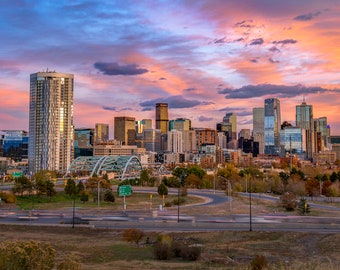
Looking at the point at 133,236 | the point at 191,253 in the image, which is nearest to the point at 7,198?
the point at 133,236

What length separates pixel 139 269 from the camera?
35781 mm

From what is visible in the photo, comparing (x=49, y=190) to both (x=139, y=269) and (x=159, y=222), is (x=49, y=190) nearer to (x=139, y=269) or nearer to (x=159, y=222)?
(x=159, y=222)

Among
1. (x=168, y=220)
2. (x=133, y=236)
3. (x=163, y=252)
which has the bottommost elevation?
(x=168, y=220)

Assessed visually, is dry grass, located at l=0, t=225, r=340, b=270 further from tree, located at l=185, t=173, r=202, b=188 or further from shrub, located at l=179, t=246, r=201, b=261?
tree, located at l=185, t=173, r=202, b=188

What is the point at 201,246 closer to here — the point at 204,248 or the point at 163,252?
the point at 204,248

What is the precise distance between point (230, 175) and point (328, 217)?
79742 mm

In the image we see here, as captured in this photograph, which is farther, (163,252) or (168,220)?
(168,220)

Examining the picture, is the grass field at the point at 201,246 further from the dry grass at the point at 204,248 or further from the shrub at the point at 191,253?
the shrub at the point at 191,253

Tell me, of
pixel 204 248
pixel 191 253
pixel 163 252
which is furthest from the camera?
pixel 204 248

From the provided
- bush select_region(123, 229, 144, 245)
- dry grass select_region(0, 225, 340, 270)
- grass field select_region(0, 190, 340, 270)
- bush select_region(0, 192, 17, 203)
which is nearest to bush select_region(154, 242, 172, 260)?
grass field select_region(0, 190, 340, 270)

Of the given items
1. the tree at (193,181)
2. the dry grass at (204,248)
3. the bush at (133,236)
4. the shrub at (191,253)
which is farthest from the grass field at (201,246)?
the tree at (193,181)

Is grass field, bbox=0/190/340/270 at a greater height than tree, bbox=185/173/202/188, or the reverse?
tree, bbox=185/173/202/188

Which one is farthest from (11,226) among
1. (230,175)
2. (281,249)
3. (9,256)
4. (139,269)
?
(230,175)

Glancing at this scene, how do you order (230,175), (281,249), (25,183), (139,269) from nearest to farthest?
1. (139,269)
2. (281,249)
3. (25,183)
4. (230,175)
